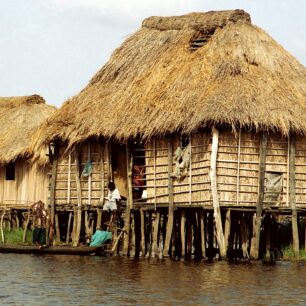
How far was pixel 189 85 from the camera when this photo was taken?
3192 centimetres

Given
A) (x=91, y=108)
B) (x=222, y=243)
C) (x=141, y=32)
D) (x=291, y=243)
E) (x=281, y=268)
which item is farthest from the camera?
(x=141, y=32)

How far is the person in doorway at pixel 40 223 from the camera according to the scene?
108 ft

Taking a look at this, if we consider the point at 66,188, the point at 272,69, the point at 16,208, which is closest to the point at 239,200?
the point at 272,69

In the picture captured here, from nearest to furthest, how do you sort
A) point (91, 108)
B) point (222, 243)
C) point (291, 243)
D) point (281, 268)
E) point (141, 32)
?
point (281, 268) < point (222, 243) < point (291, 243) < point (91, 108) < point (141, 32)

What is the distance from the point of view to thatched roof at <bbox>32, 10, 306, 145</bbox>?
3016 cm

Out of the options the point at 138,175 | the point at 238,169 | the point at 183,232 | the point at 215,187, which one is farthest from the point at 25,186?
the point at 238,169

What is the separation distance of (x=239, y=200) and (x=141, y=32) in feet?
28.5

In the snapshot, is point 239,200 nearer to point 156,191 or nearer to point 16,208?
point 156,191

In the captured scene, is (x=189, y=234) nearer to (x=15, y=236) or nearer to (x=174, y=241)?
(x=174, y=241)

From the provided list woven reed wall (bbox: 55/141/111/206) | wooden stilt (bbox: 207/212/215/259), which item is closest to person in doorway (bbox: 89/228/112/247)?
woven reed wall (bbox: 55/141/111/206)

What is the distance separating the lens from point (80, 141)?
110 ft

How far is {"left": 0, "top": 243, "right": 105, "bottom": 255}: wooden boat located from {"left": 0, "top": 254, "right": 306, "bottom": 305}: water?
97cm

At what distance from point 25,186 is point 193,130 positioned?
38.3 ft

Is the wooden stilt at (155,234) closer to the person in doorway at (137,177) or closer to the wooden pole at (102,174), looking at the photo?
the person in doorway at (137,177)
